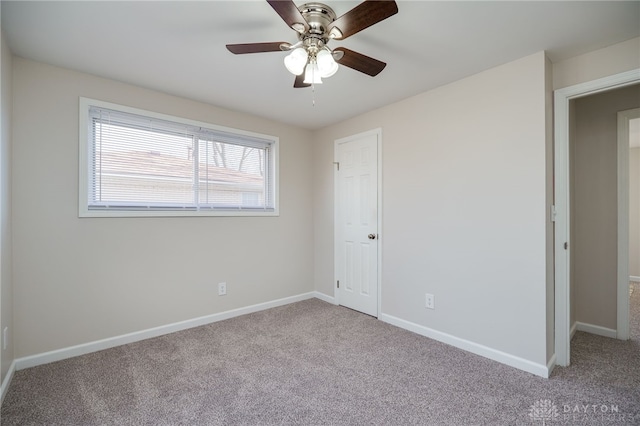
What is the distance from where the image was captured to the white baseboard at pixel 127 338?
226 cm

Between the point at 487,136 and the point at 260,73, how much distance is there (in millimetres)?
1948

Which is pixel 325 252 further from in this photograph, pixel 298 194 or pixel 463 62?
pixel 463 62

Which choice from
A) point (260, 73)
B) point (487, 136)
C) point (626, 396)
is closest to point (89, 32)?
point (260, 73)

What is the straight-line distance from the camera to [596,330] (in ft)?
9.41

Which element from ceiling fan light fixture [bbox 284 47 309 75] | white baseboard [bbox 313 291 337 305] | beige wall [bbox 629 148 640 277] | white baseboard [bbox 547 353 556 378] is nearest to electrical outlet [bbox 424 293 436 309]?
white baseboard [bbox 547 353 556 378]

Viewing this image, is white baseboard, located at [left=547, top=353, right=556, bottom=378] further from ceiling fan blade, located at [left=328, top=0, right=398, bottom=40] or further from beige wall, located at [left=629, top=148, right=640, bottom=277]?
beige wall, located at [left=629, top=148, right=640, bottom=277]

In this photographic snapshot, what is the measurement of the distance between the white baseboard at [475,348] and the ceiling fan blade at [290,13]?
8.78 ft

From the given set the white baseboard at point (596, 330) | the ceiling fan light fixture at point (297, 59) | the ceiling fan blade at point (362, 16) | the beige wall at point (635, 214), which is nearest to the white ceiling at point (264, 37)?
the ceiling fan blade at point (362, 16)

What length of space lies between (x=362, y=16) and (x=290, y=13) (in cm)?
35

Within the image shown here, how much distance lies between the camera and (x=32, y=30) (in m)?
1.88

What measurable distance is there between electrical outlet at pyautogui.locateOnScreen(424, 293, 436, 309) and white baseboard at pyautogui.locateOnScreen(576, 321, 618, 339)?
5.21 feet

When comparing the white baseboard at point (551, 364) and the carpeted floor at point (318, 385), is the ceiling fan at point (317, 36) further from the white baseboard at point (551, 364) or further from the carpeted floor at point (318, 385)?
the white baseboard at point (551, 364)

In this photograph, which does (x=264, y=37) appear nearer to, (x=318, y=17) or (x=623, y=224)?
(x=318, y=17)

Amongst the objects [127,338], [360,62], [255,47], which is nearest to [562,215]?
[360,62]
